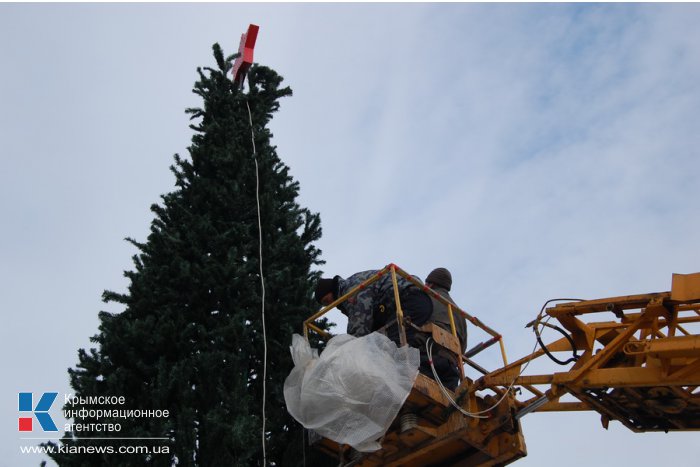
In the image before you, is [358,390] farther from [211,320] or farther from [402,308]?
[211,320]

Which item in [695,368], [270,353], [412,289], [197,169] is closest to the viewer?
[695,368]

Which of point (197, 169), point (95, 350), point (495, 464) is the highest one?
point (197, 169)

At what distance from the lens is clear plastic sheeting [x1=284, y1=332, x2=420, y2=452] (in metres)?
6.82

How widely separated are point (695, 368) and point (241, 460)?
4.19 meters

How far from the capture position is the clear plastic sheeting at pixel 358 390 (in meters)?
6.82

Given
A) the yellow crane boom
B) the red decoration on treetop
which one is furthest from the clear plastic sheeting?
the red decoration on treetop

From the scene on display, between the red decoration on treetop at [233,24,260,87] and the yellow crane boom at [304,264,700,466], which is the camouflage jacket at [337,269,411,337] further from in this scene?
the red decoration on treetop at [233,24,260,87]

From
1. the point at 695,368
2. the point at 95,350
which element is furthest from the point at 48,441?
the point at 695,368

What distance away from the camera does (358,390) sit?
6.87 meters

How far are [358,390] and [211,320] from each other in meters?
2.65

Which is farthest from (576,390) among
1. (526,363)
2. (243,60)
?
(243,60)

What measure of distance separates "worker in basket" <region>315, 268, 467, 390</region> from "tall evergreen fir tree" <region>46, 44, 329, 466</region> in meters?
0.88

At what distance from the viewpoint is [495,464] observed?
7.78m

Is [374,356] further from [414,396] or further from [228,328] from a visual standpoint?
[228,328]
